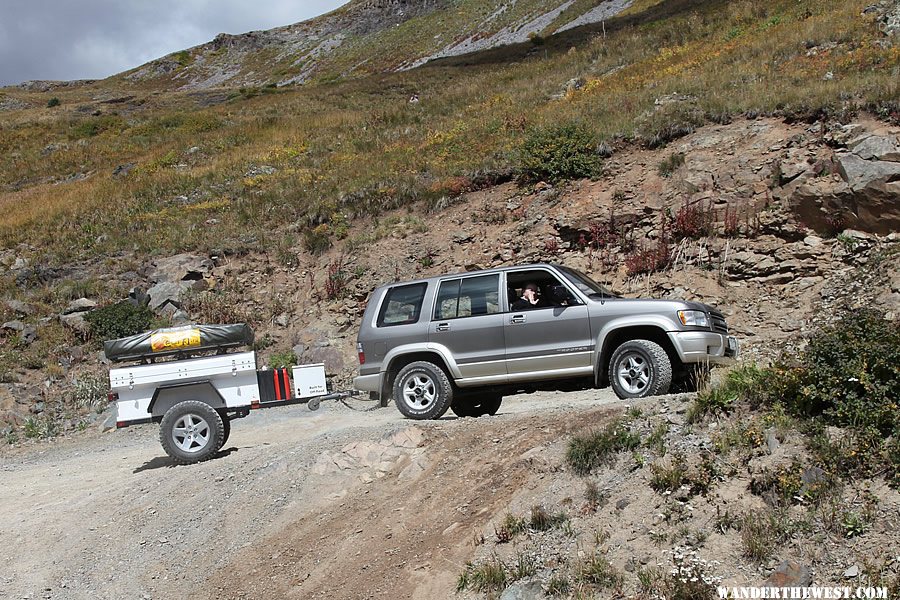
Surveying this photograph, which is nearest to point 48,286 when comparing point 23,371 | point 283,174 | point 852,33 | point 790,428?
point 23,371

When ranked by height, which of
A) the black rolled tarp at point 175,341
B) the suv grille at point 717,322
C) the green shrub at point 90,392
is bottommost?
the green shrub at point 90,392

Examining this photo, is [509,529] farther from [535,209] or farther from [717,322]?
[535,209]

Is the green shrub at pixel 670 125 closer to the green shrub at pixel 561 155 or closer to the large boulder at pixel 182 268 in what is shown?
the green shrub at pixel 561 155

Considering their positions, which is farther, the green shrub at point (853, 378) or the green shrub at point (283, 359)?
the green shrub at point (283, 359)

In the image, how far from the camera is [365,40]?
99.2 meters

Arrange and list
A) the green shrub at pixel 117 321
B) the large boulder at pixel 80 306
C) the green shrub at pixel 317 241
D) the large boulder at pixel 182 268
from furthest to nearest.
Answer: the green shrub at pixel 317 241, the large boulder at pixel 182 268, the large boulder at pixel 80 306, the green shrub at pixel 117 321

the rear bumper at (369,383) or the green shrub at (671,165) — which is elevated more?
the green shrub at (671,165)

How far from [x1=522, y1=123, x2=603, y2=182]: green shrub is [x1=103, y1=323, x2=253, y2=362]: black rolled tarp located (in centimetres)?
1138

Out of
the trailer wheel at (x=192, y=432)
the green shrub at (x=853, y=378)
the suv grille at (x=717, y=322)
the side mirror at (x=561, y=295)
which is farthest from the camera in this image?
the trailer wheel at (x=192, y=432)

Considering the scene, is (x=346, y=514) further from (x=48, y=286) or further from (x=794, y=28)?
(x=794, y=28)

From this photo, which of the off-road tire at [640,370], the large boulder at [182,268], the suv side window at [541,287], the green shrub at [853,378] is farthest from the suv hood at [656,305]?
the large boulder at [182,268]

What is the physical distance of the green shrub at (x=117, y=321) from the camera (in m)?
18.2

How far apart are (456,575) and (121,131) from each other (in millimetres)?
45891

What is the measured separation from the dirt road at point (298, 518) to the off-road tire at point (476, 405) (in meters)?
1.63
